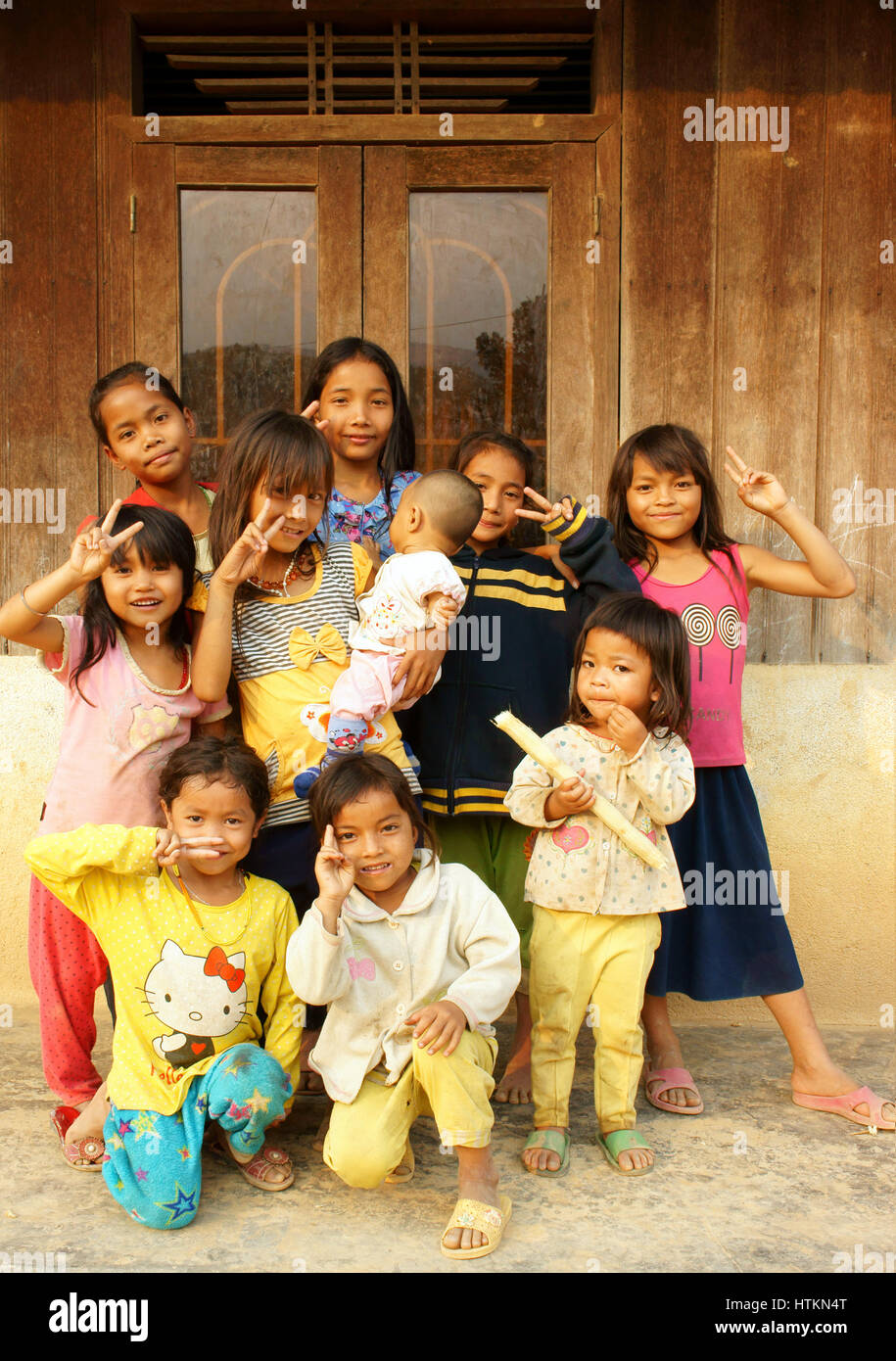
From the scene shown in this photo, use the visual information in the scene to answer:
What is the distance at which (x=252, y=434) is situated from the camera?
2.54 meters

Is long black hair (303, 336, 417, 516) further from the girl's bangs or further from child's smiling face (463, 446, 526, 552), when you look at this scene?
the girl's bangs

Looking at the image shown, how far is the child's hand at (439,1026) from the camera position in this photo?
2152 millimetres

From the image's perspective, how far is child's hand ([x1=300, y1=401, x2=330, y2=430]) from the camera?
2.89m

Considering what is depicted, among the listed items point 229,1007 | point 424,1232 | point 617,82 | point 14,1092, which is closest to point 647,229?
point 617,82

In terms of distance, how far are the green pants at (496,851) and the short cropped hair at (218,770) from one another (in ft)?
1.97

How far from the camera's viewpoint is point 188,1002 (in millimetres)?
2398

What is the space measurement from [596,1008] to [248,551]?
137 cm

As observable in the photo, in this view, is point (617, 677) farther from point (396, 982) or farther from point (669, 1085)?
point (669, 1085)

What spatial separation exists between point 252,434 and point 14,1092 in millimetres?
1887

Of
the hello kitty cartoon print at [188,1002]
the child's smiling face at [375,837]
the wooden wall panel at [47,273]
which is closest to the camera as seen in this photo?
the child's smiling face at [375,837]
